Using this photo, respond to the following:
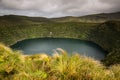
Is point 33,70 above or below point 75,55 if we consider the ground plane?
below

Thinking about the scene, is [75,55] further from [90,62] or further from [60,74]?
[60,74]

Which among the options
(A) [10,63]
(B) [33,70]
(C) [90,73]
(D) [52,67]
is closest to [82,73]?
(C) [90,73]

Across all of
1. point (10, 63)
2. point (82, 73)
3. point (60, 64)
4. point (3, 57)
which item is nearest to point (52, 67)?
point (60, 64)

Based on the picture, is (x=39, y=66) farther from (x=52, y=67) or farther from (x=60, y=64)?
(x=60, y=64)

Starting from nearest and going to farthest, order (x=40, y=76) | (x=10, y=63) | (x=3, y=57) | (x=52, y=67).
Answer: (x=40, y=76) < (x=52, y=67) < (x=10, y=63) < (x=3, y=57)

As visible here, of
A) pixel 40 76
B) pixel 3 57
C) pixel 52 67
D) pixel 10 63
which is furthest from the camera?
pixel 3 57

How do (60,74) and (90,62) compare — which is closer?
(60,74)
